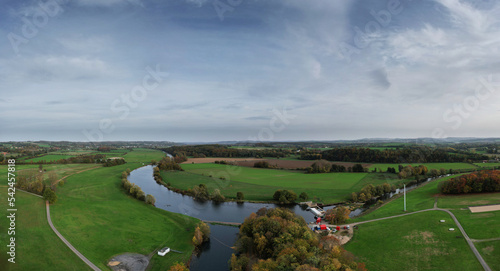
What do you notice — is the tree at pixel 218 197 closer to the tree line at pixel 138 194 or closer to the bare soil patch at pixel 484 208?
the tree line at pixel 138 194

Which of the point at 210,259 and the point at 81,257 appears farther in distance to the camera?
the point at 210,259

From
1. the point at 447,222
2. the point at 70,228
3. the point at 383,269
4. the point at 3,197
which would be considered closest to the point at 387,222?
the point at 447,222

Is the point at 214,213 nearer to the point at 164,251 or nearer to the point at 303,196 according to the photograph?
the point at 164,251

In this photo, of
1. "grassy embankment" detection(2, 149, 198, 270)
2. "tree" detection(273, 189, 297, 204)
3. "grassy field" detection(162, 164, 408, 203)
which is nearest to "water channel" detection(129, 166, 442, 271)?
"tree" detection(273, 189, 297, 204)

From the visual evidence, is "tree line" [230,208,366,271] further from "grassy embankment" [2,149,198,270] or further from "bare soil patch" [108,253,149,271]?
"bare soil patch" [108,253,149,271]

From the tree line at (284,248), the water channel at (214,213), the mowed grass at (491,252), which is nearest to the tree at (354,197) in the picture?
the water channel at (214,213)

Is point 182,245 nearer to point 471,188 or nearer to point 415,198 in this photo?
point 415,198

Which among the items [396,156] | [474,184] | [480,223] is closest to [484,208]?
[480,223]
